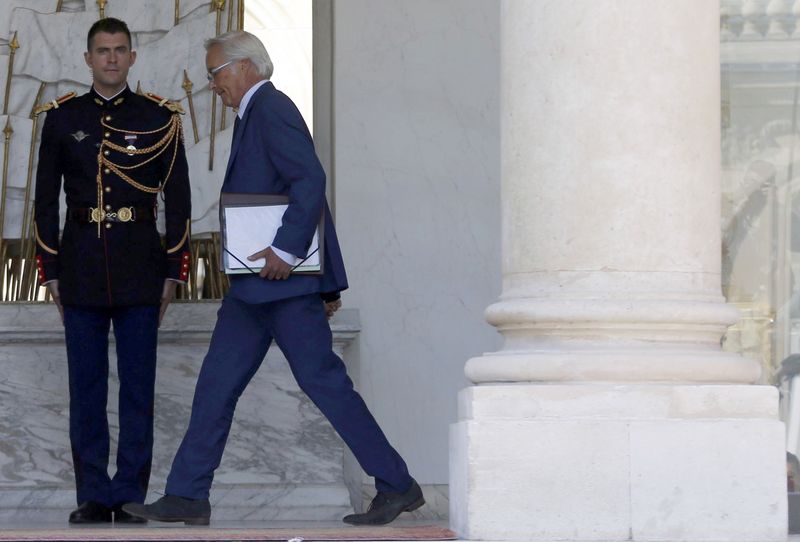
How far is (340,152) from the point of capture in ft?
26.9

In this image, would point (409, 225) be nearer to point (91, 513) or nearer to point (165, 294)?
point (165, 294)

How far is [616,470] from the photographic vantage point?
5.56 m

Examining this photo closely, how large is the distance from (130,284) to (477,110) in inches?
78.0

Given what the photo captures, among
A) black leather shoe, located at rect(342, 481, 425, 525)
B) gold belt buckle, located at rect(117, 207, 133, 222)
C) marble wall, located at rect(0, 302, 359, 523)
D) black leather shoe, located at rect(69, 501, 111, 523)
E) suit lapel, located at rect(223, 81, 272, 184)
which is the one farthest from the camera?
marble wall, located at rect(0, 302, 359, 523)

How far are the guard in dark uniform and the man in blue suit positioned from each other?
859 millimetres

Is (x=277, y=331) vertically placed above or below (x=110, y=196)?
below

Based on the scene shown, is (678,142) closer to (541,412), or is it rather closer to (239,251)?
(541,412)

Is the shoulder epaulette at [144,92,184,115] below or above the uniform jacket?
above

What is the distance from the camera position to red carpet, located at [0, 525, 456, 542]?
5.60m

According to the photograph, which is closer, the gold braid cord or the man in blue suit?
the man in blue suit

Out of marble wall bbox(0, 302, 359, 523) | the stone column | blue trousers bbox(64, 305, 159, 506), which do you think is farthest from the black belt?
the stone column

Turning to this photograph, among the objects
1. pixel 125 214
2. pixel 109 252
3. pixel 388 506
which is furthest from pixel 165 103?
pixel 388 506

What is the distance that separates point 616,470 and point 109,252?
2.56 meters

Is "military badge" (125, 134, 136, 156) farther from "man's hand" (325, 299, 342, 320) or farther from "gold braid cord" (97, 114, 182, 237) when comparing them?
"man's hand" (325, 299, 342, 320)
